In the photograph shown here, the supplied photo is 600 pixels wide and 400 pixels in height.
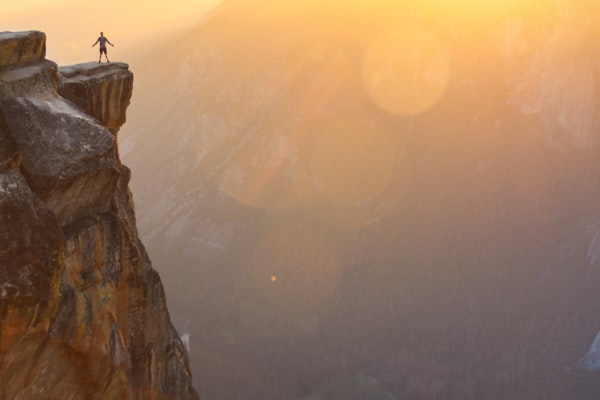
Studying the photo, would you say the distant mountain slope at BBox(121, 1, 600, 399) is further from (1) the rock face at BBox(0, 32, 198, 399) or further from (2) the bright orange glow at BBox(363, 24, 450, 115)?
(1) the rock face at BBox(0, 32, 198, 399)

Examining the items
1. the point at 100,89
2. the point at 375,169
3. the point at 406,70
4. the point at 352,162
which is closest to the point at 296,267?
the point at 352,162

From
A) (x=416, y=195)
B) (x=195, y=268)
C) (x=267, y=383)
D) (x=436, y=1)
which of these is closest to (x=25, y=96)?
(x=267, y=383)

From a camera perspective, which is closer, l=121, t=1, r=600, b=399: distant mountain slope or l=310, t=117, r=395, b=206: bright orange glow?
l=121, t=1, r=600, b=399: distant mountain slope

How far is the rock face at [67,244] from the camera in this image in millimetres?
16906

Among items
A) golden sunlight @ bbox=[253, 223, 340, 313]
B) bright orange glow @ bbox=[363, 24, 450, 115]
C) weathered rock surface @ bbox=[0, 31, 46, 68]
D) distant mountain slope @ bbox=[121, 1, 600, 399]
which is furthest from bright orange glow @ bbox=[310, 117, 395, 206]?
weathered rock surface @ bbox=[0, 31, 46, 68]

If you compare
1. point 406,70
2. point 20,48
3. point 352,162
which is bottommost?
point 352,162

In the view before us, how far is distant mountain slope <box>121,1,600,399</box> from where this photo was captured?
4803 inches

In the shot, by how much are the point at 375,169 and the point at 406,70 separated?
20.8 meters

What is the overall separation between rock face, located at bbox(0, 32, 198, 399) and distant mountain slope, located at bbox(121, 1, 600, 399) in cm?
9219

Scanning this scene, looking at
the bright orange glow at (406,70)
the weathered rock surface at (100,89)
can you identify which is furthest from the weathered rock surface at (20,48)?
the bright orange glow at (406,70)

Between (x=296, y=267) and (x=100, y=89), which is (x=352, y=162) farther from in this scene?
(x=100, y=89)

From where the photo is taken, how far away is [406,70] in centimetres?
14250

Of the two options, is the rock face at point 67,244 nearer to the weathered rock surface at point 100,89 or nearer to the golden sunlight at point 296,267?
the weathered rock surface at point 100,89

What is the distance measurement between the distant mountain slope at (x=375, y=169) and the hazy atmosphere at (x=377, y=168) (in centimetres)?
31
